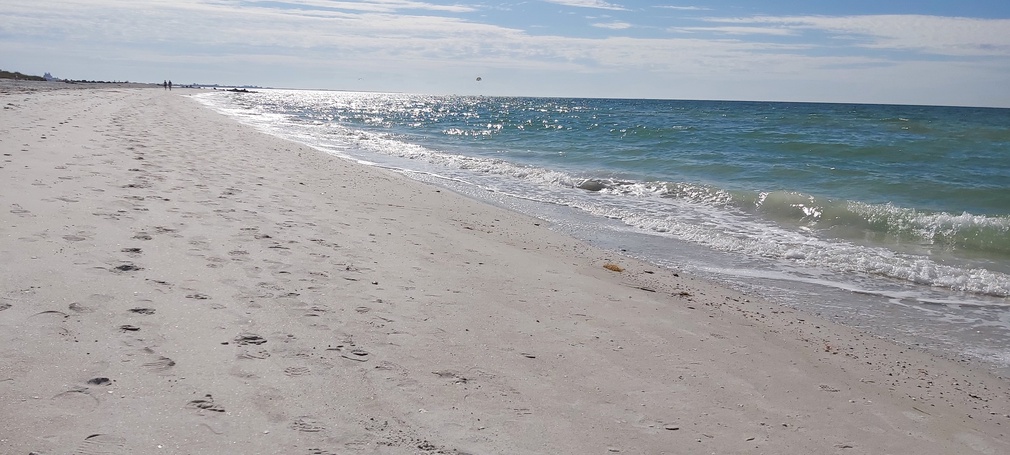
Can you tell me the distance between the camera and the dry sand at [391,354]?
2.57 meters

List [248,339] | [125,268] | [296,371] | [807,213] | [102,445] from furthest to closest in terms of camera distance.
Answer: [807,213], [125,268], [248,339], [296,371], [102,445]

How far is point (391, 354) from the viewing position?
331 centimetres

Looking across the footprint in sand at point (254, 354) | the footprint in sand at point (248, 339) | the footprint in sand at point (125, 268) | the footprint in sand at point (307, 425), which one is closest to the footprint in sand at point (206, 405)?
the footprint in sand at point (307, 425)

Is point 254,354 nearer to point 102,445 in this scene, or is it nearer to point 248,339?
point 248,339

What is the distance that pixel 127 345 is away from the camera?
2.99 meters

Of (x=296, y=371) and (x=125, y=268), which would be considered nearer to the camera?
(x=296, y=371)

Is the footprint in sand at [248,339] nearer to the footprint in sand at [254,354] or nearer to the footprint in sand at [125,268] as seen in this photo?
the footprint in sand at [254,354]

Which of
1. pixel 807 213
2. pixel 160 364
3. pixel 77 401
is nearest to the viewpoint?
pixel 77 401

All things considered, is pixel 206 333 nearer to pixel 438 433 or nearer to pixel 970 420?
pixel 438 433

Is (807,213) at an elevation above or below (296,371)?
above

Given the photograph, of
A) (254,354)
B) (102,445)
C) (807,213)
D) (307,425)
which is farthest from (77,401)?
(807,213)

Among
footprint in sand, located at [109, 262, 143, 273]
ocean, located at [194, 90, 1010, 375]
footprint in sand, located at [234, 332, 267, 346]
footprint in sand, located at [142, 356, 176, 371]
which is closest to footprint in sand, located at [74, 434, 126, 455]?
footprint in sand, located at [142, 356, 176, 371]

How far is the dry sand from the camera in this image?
8.44ft

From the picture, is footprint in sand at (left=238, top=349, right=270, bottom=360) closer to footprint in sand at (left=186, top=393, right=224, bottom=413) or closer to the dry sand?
the dry sand
